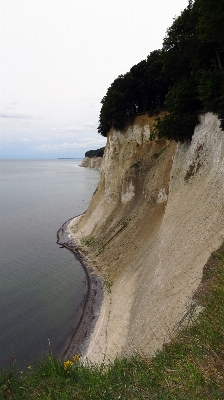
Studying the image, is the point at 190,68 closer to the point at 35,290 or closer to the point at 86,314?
the point at 86,314

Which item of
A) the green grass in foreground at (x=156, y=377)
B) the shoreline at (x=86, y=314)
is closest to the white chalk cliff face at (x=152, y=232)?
the shoreline at (x=86, y=314)

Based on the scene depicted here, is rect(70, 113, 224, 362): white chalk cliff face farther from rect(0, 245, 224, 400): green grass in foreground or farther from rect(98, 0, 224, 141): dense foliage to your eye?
rect(0, 245, 224, 400): green grass in foreground

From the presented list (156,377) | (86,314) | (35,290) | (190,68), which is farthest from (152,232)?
(156,377)

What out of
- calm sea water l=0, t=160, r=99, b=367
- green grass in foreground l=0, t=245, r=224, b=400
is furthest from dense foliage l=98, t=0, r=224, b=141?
calm sea water l=0, t=160, r=99, b=367

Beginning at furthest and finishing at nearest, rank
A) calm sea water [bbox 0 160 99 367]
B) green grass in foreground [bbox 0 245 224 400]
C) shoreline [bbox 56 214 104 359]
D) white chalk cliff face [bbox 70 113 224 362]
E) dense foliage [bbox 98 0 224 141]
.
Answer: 1. calm sea water [bbox 0 160 99 367]
2. shoreline [bbox 56 214 104 359]
3. dense foliage [bbox 98 0 224 141]
4. white chalk cliff face [bbox 70 113 224 362]
5. green grass in foreground [bbox 0 245 224 400]

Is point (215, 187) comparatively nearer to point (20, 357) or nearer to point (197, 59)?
point (197, 59)

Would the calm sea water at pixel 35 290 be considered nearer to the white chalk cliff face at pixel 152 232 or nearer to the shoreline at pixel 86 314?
the shoreline at pixel 86 314
